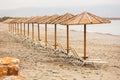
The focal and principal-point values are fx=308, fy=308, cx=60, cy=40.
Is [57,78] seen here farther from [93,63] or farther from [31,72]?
[93,63]

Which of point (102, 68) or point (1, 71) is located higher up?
point (1, 71)

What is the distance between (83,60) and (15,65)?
7.41 meters

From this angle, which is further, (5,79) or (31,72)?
(31,72)

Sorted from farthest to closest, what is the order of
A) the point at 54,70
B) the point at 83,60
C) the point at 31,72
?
the point at 83,60 < the point at 54,70 < the point at 31,72

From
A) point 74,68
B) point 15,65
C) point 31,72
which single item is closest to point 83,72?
point 74,68

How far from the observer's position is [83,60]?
31.8 ft

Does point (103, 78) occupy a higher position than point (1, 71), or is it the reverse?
point (1, 71)

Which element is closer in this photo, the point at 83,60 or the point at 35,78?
the point at 35,78

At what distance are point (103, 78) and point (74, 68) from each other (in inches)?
64.2

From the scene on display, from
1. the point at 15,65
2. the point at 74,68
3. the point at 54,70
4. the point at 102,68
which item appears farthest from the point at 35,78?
the point at 15,65

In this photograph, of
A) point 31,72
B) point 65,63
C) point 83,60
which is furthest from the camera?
point 65,63

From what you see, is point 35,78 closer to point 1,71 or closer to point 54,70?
point 54,70

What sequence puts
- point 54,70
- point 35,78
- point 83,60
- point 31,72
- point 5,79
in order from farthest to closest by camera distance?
point 83,60, point 54,70, point 31,72, point 35,78, point 5,79

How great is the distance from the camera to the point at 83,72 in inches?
349
